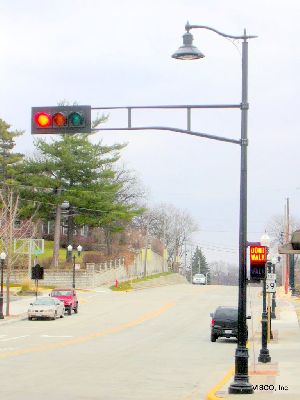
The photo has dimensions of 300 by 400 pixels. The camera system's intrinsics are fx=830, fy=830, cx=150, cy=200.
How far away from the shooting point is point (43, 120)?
1745 centimetres

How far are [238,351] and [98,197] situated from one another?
69.0 m

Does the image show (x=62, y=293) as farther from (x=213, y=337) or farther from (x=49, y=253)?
(x=49, y=253)

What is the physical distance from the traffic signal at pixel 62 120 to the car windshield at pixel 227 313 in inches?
854

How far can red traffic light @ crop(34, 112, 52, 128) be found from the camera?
17.4 metres

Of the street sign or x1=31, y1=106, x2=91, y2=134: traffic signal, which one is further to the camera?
the street sign

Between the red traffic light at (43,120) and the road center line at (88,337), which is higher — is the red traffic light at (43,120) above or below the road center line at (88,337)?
above

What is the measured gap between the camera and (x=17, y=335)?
127ft

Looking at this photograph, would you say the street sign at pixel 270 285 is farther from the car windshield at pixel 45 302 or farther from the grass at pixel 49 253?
the grass at pixel 49 253

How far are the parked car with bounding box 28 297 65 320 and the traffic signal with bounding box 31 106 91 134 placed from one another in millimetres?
33310

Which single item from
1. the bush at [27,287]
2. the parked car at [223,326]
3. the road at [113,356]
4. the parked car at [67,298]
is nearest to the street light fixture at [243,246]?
the road at [113,356]

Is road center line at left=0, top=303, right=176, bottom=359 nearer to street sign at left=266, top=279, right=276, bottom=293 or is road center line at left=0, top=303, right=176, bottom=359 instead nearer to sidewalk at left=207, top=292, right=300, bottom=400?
sidewalk at left=207, top=292, right=300, bottom=400

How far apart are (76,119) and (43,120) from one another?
709mm

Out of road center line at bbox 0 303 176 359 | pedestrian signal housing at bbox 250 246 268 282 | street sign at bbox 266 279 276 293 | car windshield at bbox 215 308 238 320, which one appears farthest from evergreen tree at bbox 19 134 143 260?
pedestrian signal housing at bbox 250 246 268 282

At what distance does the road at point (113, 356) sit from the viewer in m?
19.4
